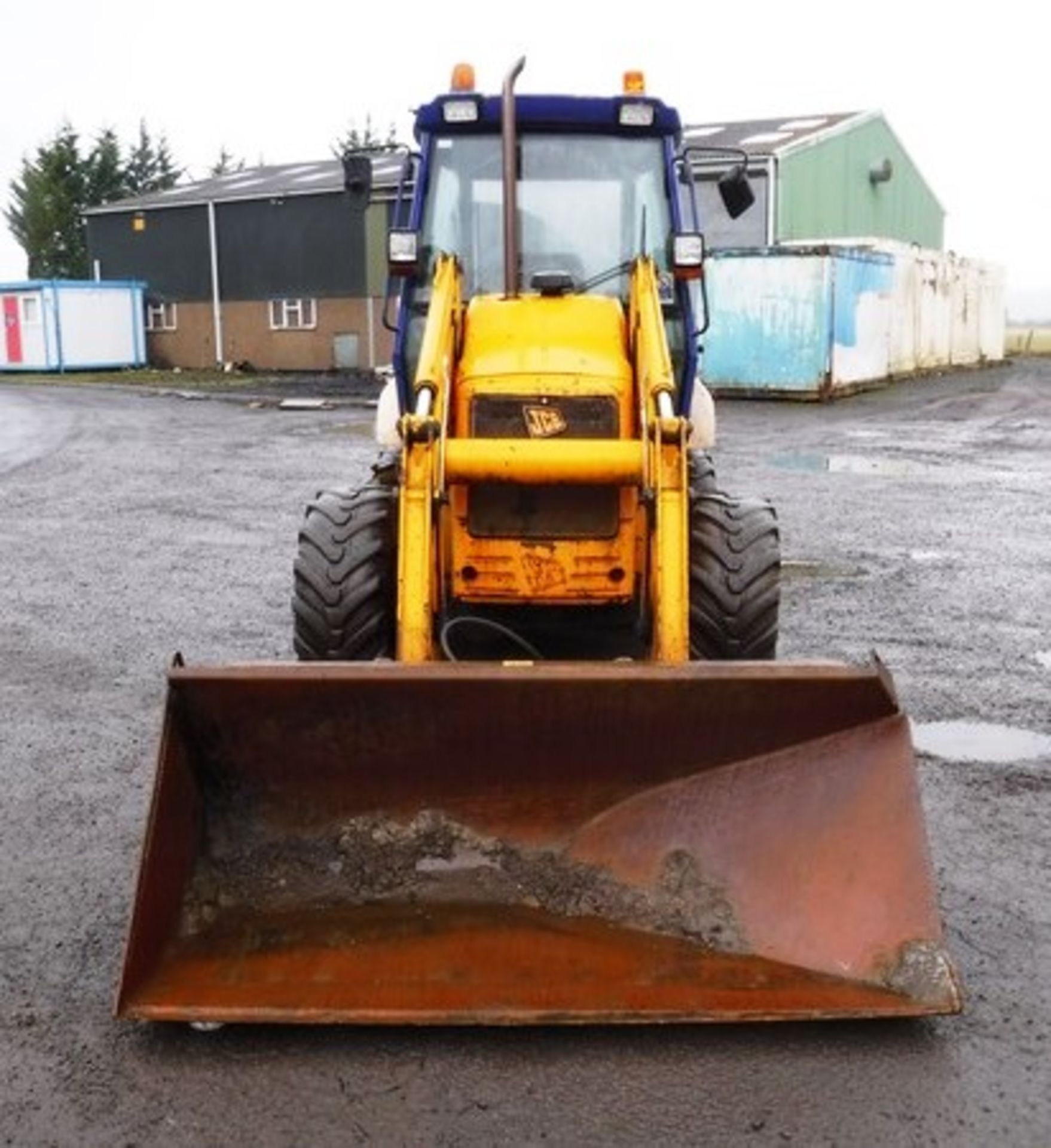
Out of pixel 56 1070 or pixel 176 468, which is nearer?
pixel 56 1070

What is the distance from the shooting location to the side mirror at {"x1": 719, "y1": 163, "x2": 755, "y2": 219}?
6.60 meters

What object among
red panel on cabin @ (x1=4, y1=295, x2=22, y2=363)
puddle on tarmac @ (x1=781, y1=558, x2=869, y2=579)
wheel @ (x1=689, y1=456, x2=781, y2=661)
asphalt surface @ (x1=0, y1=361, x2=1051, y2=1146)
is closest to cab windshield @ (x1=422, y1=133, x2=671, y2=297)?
wheel @ (x1=689, y1=456, x2=781, y2=661)

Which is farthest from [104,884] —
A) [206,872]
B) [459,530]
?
[459,530]

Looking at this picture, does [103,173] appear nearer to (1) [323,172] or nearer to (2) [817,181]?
(1) [323,172]

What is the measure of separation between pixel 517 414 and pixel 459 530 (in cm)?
46

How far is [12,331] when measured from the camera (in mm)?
35156

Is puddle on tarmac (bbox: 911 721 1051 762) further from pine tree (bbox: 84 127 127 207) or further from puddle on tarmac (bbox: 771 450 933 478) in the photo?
pine tree (bbox: 84 127 127 207)

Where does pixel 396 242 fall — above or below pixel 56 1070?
above

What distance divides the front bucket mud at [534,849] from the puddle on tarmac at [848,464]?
35.4ft

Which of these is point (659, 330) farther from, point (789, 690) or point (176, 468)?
→ point (176, 468)

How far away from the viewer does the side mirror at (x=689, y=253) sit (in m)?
5.89

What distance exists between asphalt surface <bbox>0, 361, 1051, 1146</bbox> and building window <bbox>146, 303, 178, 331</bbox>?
25.7m

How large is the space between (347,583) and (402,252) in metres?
1.59

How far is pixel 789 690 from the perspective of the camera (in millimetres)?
3918
